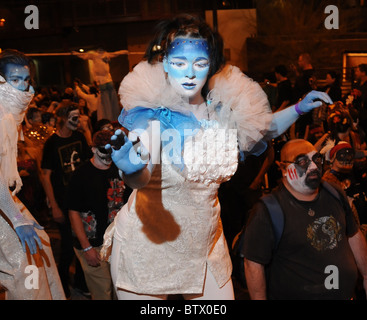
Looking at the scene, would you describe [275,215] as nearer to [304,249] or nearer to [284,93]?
[304,249]

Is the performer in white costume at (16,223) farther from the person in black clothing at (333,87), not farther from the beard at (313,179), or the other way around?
the person in black clothing at (333,87)

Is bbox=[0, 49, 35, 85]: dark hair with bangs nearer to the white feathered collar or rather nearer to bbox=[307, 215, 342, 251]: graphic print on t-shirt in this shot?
the white feathered collar

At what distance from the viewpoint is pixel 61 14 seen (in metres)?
17.7

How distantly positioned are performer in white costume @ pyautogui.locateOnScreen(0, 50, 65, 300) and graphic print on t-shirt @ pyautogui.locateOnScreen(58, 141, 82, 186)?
1.47 m

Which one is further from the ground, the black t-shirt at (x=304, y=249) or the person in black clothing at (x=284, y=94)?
the person in black clothing at (x=284, y=94)

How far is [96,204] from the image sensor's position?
377 cm

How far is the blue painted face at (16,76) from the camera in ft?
10.1

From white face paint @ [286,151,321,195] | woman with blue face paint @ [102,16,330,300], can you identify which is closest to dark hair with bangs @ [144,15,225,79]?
woman with blue face paint @ [102,16,330,300]

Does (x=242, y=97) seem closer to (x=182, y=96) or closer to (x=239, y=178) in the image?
(x=182, y=96)

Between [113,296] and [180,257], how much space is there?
1.79 metres

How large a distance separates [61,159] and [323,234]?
261 cm

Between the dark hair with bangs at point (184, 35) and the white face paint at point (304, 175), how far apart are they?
817 millimetres

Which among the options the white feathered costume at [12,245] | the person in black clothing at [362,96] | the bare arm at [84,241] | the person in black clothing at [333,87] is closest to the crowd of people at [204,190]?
the white feathered costume at [12,245]

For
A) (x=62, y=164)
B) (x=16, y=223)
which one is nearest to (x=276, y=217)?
(x=16, y=223)
